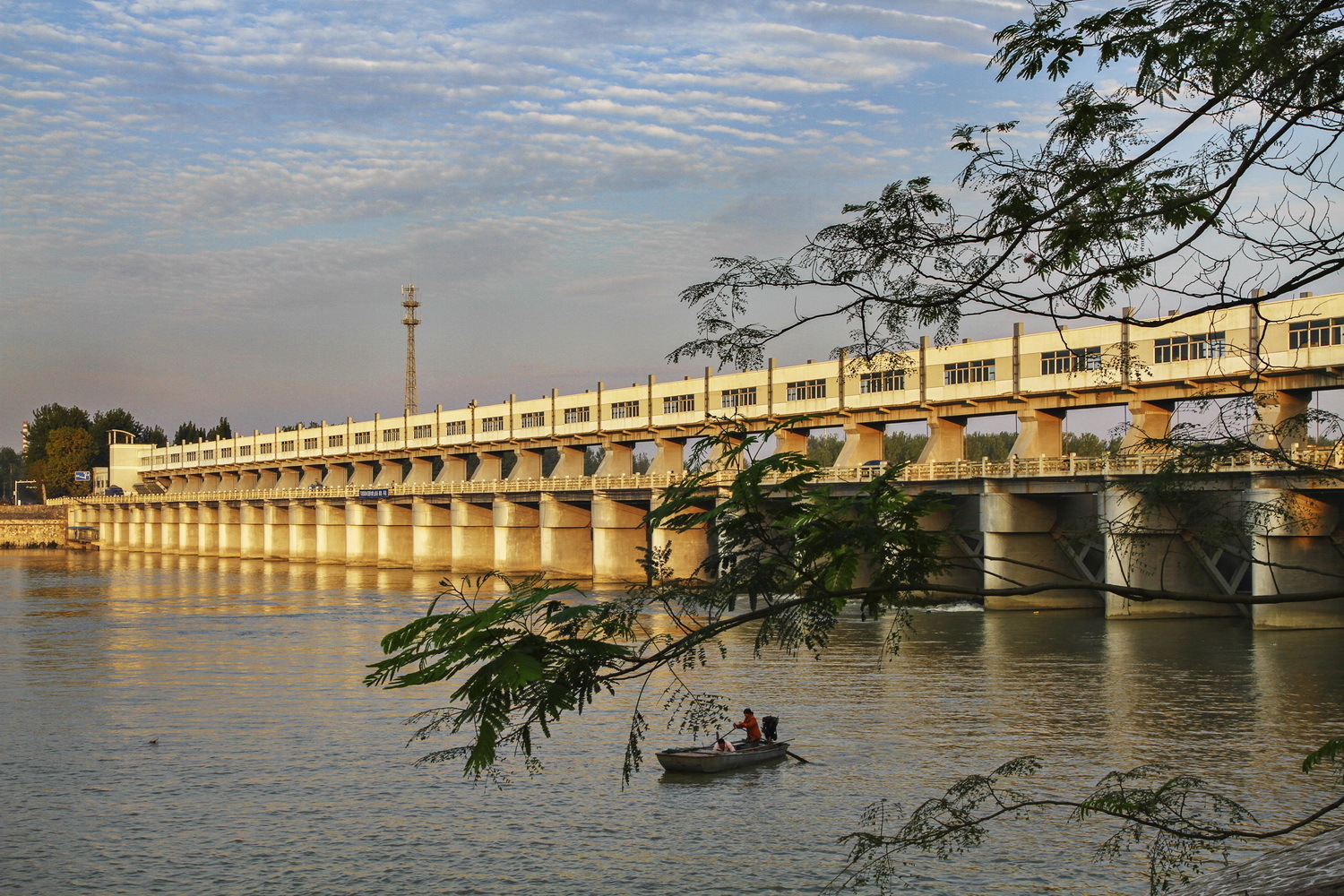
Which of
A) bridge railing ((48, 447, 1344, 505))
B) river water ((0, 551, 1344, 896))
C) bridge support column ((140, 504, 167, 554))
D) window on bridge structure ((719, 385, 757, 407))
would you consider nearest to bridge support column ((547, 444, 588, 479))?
bridge railing ((48, 447, 1344, 505))

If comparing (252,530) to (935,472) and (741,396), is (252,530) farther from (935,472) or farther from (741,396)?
(935,472)

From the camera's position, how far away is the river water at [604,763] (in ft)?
68.7

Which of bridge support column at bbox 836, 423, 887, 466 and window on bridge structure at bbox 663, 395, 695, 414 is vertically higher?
window on bridge structure at bbox 663, 395, 695, 414

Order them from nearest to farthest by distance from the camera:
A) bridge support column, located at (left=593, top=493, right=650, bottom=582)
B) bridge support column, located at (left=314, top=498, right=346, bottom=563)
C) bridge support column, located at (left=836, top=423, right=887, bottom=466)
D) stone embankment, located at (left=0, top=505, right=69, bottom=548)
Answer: bridge support column, located at (left=836, top=423, right=887, bottom=466) → bridge support column, located at (left=593, top=493, right=650, bottom=582) → bridge support column, located at (left=314, top=498, right=346, bottom=563) → stone embankment, located at (left=0, top=505, right=69, bottom=548)

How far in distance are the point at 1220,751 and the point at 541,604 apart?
24.4 meters

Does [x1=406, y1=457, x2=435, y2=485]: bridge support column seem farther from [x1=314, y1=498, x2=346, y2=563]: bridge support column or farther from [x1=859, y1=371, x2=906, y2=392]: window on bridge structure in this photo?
[x1=859, y1=371, x2=906, y2=392]: window on bridge structure

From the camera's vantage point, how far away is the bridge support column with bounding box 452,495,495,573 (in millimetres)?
98750

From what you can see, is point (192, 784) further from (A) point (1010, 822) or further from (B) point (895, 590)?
(B) point (895, 590)

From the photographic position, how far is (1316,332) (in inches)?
1937

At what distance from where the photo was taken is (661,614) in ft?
193

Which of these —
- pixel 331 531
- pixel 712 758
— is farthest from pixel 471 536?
pixel 712 758

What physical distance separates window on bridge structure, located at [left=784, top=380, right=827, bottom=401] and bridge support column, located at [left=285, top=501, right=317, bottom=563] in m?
62.7

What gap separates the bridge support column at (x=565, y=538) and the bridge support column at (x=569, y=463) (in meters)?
4.87

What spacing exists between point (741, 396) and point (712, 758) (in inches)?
2199
